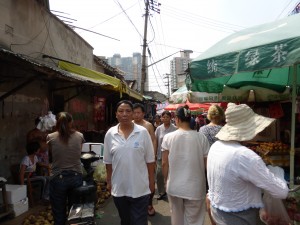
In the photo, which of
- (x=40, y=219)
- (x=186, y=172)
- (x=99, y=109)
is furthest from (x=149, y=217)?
(x=99, y=109)

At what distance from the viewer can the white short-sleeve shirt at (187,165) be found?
372 cm

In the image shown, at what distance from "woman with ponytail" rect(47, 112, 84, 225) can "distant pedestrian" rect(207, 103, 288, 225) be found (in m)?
2.14

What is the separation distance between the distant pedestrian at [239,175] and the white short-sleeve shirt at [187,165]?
2.83 feet

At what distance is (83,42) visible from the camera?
1277cm

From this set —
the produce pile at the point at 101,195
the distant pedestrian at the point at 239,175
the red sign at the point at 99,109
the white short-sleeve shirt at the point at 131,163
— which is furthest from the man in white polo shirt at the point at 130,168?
the red sign at the point at 99,109

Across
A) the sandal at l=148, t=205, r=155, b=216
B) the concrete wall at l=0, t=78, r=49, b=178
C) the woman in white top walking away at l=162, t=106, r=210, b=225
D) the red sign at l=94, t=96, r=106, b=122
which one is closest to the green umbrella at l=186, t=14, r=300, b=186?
the woman in white top walking away at l=162, t=106, r=210, b=225

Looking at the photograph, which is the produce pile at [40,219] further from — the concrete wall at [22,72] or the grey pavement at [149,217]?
the concrete wall at [22,72]

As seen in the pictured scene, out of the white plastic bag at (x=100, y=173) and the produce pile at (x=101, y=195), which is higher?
the white plastic bag at (x=100, y=173)

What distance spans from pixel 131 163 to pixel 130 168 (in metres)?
0.06

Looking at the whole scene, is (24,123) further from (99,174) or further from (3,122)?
(99,174)

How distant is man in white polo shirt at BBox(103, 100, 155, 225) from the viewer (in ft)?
11.5

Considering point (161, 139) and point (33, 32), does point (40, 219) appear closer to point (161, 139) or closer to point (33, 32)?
point (161, 139)

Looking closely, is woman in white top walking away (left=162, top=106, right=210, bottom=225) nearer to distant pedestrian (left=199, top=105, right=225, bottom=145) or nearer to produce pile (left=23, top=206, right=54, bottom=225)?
distant pedestrian (left=199, top=105, right=225, bottom=145)

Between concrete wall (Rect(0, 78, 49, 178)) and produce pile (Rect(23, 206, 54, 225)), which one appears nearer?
produce pile (Rect(23, 206, 54, 225))
